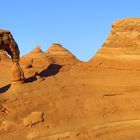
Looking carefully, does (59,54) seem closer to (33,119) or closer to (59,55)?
(59,55)

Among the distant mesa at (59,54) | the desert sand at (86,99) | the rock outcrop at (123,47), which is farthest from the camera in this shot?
the distant mesa at (59,54)

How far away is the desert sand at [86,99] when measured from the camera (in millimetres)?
20578

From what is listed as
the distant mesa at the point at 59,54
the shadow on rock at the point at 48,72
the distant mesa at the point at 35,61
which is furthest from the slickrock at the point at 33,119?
the distant mesa at the point at 59,54

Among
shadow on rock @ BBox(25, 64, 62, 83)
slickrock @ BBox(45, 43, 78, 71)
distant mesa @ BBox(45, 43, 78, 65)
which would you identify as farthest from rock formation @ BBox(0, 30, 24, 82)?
distant mesa @ BBox(45, 43, 78, 65)

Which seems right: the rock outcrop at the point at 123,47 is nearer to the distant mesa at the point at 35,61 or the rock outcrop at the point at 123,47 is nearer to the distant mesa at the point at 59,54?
the distant mesa at the point at 35,61

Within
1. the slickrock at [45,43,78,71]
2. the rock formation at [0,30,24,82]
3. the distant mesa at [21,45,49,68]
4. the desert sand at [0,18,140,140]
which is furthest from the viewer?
the slickrock at [45,43,78,71]

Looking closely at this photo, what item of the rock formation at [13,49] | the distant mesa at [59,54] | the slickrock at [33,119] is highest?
the rock formation at [13,49]

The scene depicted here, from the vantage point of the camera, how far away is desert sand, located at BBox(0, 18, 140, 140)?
67.5 feet

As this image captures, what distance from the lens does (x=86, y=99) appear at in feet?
74.0

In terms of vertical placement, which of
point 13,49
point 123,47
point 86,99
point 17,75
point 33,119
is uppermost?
point 123,47

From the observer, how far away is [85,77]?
2422cm

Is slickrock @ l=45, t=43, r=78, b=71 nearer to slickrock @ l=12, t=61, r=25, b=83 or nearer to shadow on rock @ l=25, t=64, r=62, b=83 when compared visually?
shadow on rock @ l=25, t=64, r=62, b=83

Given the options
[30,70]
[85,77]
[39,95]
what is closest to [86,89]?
[85,77]

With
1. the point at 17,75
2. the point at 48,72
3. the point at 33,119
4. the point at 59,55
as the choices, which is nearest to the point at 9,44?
the point at 17,75
